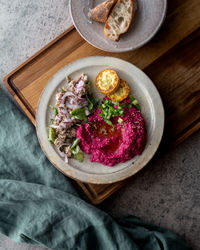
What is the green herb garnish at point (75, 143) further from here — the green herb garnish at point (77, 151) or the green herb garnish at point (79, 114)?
the green herb garnish at point (79, 114)

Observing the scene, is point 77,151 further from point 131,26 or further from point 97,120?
point 131,26

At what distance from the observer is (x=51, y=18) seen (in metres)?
2.07

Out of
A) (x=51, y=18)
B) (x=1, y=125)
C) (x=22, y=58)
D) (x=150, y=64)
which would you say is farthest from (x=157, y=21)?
(x=1, y=125)

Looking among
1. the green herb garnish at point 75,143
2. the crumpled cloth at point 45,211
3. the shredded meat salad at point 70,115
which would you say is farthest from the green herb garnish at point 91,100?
the crumpled cloth at point 45,211

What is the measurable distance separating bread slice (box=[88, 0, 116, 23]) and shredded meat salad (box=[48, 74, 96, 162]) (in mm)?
326

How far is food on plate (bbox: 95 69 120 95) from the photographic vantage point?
1.62 meters

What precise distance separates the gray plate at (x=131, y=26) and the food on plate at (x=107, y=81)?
0.43 ft

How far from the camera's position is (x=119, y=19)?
65.1 inches

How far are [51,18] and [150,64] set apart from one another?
0.82 meters

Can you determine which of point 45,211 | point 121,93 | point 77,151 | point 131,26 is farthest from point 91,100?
point 45,211

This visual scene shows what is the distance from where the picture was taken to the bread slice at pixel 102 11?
1619 millimetres

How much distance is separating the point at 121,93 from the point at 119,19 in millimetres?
413

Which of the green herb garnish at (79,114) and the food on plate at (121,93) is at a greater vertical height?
the green herb garnish at (79,114)

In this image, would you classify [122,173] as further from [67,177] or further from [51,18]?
[51,18]
